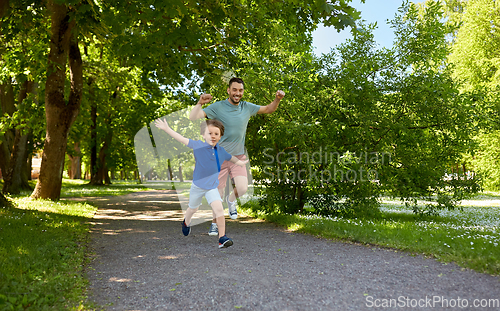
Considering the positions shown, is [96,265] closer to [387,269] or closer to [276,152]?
[387,269]

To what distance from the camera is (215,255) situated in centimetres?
589

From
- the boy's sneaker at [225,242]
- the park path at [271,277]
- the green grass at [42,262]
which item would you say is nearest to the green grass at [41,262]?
the green grass at [42,262]

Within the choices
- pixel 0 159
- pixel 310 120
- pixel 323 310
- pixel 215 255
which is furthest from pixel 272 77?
pixel 0 159

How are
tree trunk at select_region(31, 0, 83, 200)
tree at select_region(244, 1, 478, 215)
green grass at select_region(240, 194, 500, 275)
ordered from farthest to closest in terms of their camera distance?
tree trunk at select_region(31, 0, 83, 200), tree at select_region(244, 1, 478, 215), green grass at select_region(240, 194, 500, 275)

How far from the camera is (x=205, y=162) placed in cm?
530

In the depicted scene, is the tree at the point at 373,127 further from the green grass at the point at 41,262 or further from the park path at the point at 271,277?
the green grass at the point at 41,262

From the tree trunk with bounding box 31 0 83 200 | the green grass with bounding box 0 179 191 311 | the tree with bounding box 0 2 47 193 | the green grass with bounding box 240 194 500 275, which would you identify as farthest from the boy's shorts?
the tree trunk with bounding box 31 0 83 200

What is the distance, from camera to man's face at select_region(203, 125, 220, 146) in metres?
5.12

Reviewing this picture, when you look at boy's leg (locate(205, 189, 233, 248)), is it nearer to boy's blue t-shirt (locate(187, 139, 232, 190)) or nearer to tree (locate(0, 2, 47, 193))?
boy's blue t-shirt (locate(187, 139, 232, 190))

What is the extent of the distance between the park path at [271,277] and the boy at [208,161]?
0.85 metres

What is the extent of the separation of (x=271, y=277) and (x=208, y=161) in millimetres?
1784

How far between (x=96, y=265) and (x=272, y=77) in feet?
18.0

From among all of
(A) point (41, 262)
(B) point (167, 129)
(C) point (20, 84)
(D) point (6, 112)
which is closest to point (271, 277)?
(B) point (167, 129)

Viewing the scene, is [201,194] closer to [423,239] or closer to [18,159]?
[423,239]
